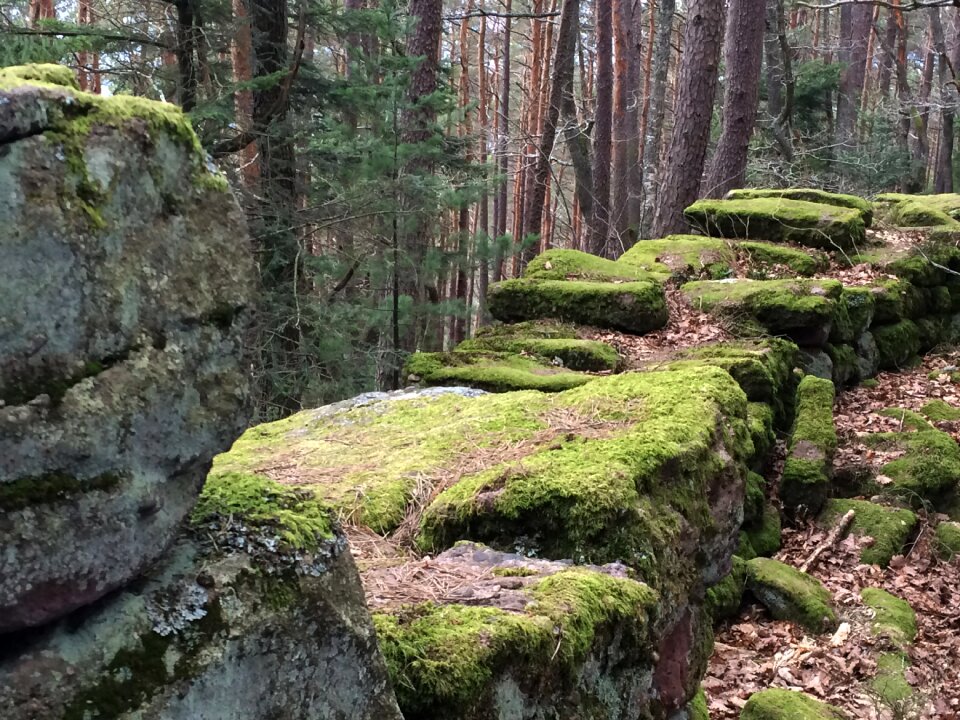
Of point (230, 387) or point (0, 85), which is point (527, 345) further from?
point (0, 85)

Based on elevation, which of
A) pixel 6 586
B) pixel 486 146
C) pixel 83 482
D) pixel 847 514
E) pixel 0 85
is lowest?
pixel 847 514

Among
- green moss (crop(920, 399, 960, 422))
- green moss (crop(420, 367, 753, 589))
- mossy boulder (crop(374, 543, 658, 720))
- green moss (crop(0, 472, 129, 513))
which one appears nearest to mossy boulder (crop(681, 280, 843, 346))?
green moss (crop(920, 399, 960, 422))

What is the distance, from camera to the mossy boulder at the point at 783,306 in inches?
284

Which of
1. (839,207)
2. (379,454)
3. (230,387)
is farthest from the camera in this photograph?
(839,207)

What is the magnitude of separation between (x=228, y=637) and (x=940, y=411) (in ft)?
24.8

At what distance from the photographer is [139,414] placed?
56.7 inches

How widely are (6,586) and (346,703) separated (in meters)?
0.76

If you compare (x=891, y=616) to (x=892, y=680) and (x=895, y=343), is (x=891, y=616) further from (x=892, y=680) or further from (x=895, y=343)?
(x=895, y=343)

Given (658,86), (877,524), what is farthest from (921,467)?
(658,86)

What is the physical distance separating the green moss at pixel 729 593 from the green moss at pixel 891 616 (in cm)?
79

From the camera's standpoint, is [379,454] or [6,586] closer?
[6,586]

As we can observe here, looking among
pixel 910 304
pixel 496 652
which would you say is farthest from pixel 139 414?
pixel 910 304

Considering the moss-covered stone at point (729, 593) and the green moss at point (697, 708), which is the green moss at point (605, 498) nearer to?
the green moss at point (697, 708)

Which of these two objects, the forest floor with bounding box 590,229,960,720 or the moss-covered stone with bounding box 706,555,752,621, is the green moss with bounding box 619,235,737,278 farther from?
the moss-covered stone with bounding box 706,555,752,621
